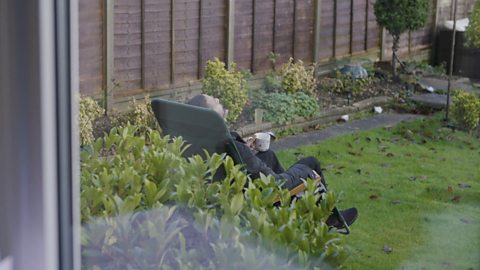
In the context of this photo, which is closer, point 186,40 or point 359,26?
point 359,26

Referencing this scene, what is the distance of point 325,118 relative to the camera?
6.71 ft

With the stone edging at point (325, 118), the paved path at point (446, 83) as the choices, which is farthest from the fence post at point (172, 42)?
the paved path at point (446, 83)

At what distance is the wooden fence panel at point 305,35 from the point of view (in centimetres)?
203

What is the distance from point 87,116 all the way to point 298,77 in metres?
0.54

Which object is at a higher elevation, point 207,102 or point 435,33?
point 435,33

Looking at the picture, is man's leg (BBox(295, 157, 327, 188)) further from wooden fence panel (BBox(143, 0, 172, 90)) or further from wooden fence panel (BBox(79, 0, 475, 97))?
wooden fence panel (BBox(143, 0, 172, 90))

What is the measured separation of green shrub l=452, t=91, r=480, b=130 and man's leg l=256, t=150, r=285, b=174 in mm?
466

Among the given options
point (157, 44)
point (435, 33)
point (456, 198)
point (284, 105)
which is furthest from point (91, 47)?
point (456, 198)

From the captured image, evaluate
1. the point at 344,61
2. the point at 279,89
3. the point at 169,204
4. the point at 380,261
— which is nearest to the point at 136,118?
the point at 169,204

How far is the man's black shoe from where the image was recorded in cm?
194

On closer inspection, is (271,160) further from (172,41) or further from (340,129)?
(172,41)

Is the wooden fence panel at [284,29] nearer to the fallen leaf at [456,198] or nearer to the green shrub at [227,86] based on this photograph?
the green shrub at [227,86]

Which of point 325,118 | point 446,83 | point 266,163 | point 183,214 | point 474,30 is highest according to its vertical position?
point 474,30

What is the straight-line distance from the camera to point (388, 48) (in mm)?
1958
